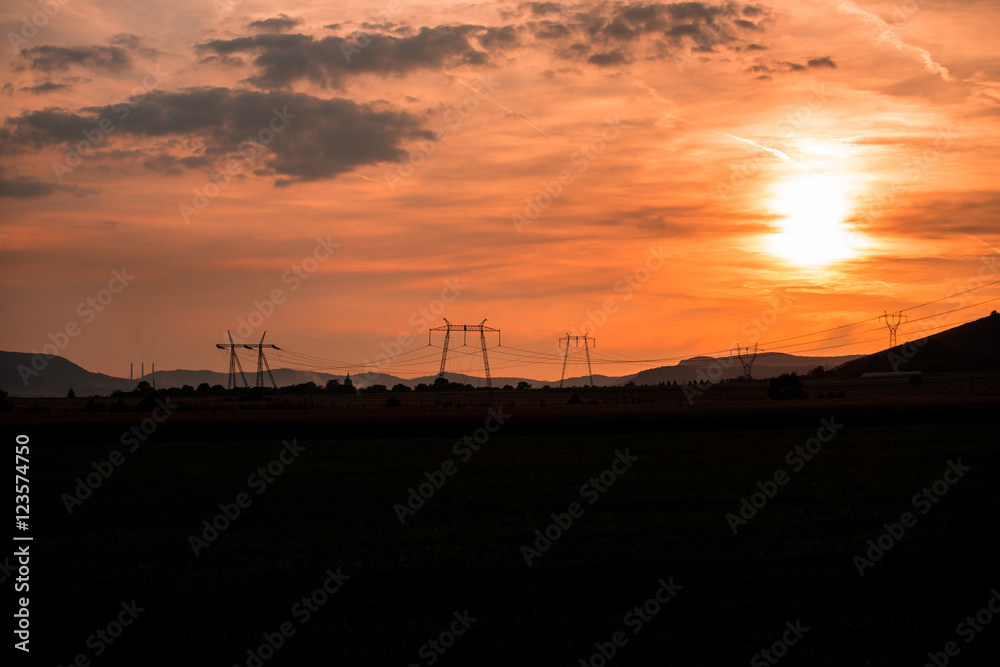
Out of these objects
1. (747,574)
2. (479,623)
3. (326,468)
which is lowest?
(326,468)

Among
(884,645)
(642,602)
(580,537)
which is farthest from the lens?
(580,537)

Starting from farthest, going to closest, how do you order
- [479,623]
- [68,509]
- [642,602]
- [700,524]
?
[68,509], [700,524], [642,602], [479,623]

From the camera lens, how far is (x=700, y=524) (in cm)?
1756

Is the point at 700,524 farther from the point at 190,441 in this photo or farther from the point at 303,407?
the point at 303,407

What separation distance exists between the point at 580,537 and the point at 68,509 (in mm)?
13679

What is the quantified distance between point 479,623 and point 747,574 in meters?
4.83

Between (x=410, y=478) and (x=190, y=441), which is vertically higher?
(x=410, y=478)

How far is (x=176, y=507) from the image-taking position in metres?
21.3

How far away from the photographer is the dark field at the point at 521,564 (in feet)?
33.3

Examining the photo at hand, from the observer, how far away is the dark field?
33.3 feet

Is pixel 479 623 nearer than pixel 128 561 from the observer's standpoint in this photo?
Yes

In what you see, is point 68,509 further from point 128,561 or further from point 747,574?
point 747,574

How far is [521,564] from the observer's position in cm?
1413

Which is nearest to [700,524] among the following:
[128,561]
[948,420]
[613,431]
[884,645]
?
[884,645]
